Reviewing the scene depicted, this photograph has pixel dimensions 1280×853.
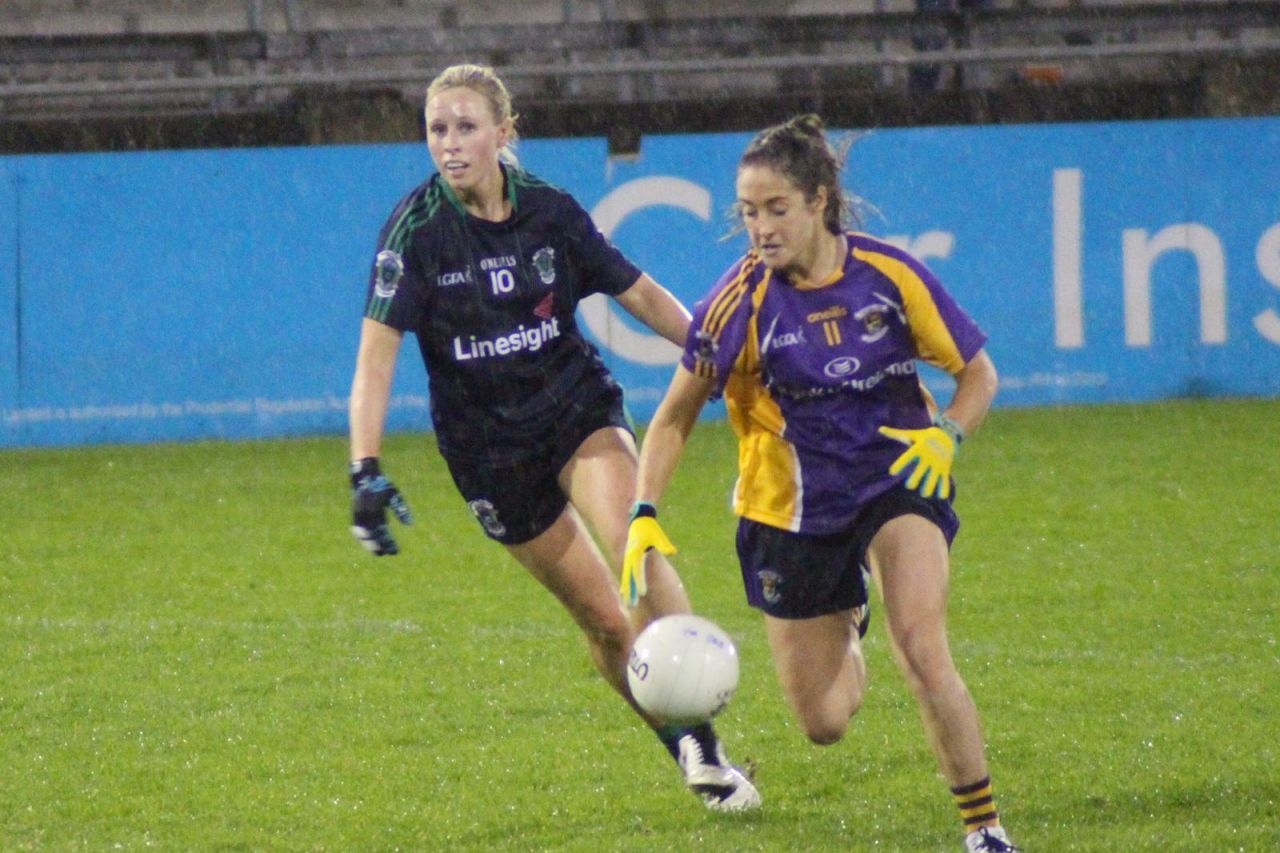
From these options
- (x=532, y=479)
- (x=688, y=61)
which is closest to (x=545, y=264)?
(x=532, y=479)

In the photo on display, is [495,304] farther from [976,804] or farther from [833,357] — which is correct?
[976,804]

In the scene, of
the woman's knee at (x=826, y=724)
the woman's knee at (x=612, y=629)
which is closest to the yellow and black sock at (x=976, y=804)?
the woman's knee at (x=826, y=724)

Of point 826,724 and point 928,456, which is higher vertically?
point 928,456

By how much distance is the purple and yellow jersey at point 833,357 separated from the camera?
468 centimetres

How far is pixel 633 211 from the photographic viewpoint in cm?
1351

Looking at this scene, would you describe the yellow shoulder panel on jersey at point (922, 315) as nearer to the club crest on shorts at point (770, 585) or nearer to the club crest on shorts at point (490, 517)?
the club crest on shorts at point (770, 585)

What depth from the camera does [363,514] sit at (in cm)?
488

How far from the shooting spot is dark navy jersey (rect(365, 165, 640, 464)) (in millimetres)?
5262

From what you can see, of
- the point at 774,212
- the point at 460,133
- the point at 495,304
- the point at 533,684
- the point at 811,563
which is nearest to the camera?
the point at 774,212

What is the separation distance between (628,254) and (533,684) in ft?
22.8

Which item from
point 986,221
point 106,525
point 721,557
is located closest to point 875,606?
point 721,557

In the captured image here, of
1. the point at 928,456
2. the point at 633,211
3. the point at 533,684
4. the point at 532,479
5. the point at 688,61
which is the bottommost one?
the point at 533,684

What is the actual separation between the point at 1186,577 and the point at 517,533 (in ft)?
13.2

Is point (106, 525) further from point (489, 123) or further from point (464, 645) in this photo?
point (489, 123)
